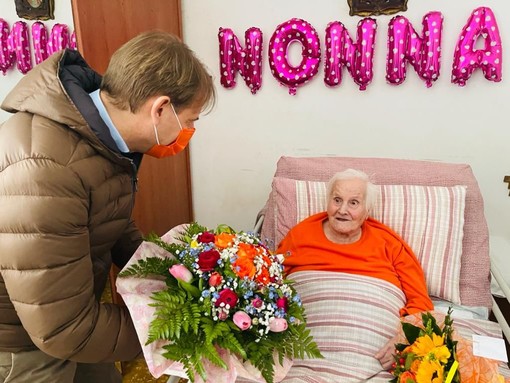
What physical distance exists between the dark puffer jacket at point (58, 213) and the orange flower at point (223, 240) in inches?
10.0

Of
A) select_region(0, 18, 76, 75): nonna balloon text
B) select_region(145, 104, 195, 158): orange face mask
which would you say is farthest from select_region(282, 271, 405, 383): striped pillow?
select_region(0, 18, 76, 75): nonna balloon text

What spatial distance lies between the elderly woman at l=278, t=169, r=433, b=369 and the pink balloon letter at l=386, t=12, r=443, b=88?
2.38ft

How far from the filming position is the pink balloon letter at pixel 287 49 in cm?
227

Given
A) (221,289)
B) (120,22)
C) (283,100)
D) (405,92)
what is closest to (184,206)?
(283,100)

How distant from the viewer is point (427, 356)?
114 centimetres

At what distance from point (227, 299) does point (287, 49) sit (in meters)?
1.71

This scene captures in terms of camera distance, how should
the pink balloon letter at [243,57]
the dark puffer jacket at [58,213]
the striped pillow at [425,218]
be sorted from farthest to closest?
the pink balloon letter at [243,57]
the striped pillow at [425,218]
the dark puffer jacket at [58,213]

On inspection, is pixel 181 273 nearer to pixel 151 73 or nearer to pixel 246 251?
pixel 246 251

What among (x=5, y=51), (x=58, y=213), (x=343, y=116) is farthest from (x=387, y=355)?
(x=5, y=51)

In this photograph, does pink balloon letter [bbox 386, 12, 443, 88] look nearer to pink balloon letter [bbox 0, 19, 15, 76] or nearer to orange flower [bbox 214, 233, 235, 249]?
orange flower [bbox 214, 233, 235, 249]

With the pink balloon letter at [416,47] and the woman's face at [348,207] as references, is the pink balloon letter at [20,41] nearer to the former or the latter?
the woman's face at [348,207]

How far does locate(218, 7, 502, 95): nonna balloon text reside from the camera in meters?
2.07

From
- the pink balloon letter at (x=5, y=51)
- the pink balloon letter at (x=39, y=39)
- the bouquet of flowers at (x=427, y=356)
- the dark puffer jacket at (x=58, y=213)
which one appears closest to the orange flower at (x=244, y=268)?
the dark puffer jacket at (x=58, y=213)

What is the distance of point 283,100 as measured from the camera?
246cm
